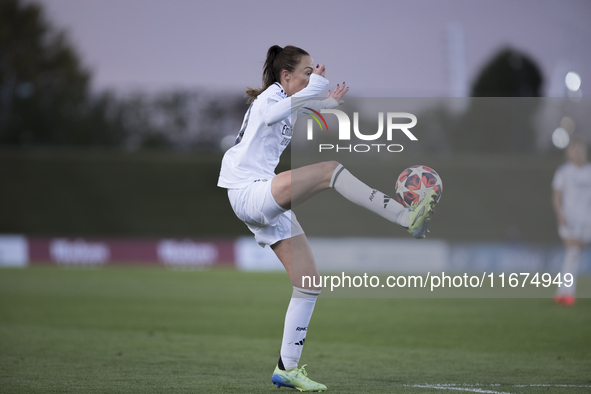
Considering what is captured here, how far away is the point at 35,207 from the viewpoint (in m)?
26.8

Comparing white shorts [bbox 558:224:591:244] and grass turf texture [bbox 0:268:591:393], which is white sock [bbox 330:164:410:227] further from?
white shorts [bbox 558:224:591:244]

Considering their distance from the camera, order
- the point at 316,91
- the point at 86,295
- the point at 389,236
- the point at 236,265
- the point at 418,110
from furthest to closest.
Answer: the point at 389,236 → the point at 418,110 → the point at 236,265 → the point at 86,295 → the point at 316,91

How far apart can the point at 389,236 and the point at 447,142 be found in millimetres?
4188

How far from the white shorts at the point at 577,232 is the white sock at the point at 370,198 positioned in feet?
24.9

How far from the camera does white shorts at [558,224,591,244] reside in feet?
36.2

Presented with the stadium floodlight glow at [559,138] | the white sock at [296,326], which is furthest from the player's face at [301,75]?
the stadium floodlight glow at [559,138]

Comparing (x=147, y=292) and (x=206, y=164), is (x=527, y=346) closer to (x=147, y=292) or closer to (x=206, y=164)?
(x=147, y=292)

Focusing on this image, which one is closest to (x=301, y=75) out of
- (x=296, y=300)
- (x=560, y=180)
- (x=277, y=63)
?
(x=277, y=63)

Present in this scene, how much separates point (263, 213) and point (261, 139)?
1.82 ft

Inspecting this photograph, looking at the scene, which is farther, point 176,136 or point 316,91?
point 176,136

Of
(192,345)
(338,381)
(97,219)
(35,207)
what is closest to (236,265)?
(97,219)

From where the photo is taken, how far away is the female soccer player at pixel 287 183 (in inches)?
176

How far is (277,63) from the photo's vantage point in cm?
507

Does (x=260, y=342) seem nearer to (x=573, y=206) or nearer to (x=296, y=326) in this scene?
(x=296, y=326)
